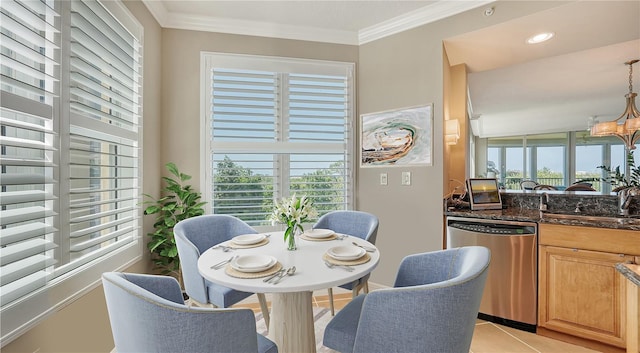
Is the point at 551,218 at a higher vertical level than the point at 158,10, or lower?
lower

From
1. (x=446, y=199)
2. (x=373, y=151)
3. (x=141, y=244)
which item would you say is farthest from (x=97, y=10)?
(x=446, y=199)

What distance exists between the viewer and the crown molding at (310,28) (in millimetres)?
2592

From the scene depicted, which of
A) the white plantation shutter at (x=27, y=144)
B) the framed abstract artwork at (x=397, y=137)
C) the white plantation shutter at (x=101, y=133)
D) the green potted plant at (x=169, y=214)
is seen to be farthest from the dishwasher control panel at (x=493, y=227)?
the white plantation shutter at (x=27, y=144)

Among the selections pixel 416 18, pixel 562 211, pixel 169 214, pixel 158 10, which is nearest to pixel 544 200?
pixel 562 211

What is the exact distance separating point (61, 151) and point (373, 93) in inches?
101

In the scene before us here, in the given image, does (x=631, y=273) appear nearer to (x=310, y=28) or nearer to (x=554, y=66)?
(x=310, y=28)

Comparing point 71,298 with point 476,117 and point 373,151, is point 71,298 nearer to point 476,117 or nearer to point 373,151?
point 373,151

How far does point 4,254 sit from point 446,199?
2859 millimetres

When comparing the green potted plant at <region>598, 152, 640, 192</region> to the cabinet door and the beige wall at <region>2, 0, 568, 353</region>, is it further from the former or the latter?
the beige wall at <region>2, 0, 568, 353</region>

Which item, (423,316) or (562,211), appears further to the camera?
(562,211)

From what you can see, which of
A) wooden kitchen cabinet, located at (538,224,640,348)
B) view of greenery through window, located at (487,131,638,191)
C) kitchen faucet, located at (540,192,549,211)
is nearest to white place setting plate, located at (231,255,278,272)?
wooden kitchen cabinet, located at (538,224,640,348)

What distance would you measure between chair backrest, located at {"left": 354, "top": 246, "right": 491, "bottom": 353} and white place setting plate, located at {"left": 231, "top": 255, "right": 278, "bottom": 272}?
0.48 meters

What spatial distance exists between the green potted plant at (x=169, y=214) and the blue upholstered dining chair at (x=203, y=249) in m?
0.30

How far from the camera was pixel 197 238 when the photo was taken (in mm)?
2244
